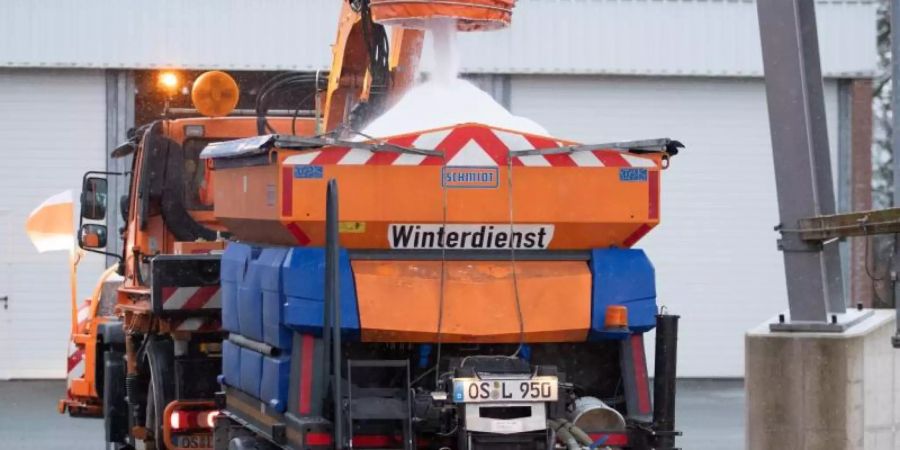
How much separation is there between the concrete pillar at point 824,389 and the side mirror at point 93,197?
16.7 feet

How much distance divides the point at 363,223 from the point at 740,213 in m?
16.5

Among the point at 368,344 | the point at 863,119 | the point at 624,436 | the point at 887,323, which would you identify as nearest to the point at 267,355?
the point at 368,344

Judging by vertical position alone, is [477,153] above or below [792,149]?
below

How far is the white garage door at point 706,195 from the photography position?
80.8 ft

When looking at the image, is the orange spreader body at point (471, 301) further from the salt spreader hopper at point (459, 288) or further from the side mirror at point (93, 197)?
the side mirror at point (93, 197)

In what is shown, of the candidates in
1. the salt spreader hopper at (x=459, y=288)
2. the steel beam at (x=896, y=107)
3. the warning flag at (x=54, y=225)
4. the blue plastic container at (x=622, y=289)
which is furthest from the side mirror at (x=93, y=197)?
the steel beam at (x=896, y=107)

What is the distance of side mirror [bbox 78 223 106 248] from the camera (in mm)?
13852

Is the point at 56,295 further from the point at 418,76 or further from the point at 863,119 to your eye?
the point at 418,76

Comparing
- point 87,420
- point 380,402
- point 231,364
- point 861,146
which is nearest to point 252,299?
point 231,364

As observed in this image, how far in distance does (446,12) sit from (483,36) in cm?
1374

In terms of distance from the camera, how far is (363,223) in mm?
8891

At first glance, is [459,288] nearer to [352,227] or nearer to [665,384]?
[352,227]

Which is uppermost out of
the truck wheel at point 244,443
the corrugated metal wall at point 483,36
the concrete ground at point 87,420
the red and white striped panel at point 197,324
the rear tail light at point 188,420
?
the corrugated metal wall at point 483,36

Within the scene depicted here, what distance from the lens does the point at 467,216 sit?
8992mm
